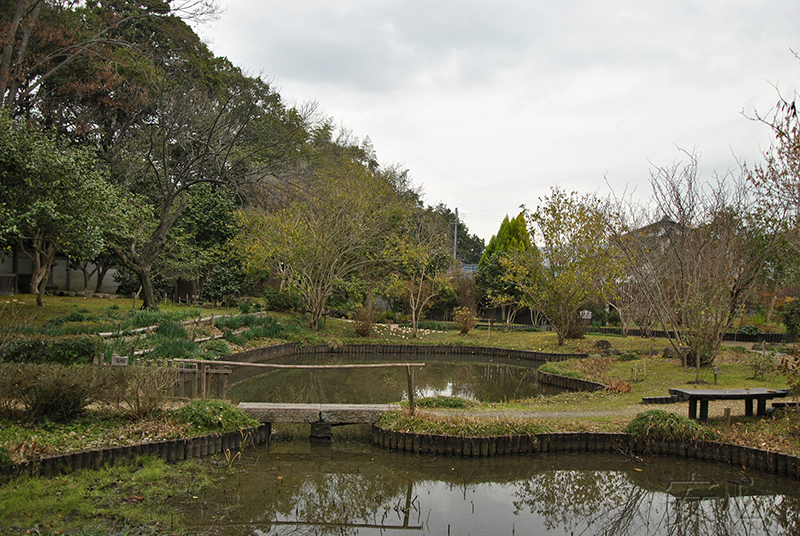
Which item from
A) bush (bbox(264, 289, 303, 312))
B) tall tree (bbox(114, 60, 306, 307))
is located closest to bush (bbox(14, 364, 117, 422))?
tall tree (bbox(114, 60, 306, 307))

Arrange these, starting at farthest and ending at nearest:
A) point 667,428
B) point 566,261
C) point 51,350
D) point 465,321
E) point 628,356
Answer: point 465,321
point 566,261
point 628,356
point 51,350
point 667,428

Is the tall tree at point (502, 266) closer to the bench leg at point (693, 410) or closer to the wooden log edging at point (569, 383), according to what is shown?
the wooden log edging at point (569, 383)

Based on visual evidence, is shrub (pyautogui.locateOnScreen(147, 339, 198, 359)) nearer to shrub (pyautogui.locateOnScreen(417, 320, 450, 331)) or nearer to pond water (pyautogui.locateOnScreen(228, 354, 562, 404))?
pond water (pyautogui.locateOnScreen(228, 354, 562, 404))

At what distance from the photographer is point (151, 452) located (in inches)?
265

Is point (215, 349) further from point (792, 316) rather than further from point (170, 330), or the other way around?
point (792, 316)

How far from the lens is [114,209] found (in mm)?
13156

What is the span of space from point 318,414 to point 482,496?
299 centimetres

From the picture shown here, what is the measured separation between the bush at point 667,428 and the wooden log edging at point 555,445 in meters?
0.08

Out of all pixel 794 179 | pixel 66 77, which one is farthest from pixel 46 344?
pixel 794 179

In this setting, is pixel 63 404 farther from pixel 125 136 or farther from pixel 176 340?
pixel 125 136

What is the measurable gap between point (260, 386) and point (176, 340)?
2216 mm

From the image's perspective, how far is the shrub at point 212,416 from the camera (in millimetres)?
7484

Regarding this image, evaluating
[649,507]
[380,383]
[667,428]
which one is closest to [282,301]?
[380,383]

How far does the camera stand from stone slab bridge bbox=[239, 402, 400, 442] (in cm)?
823
